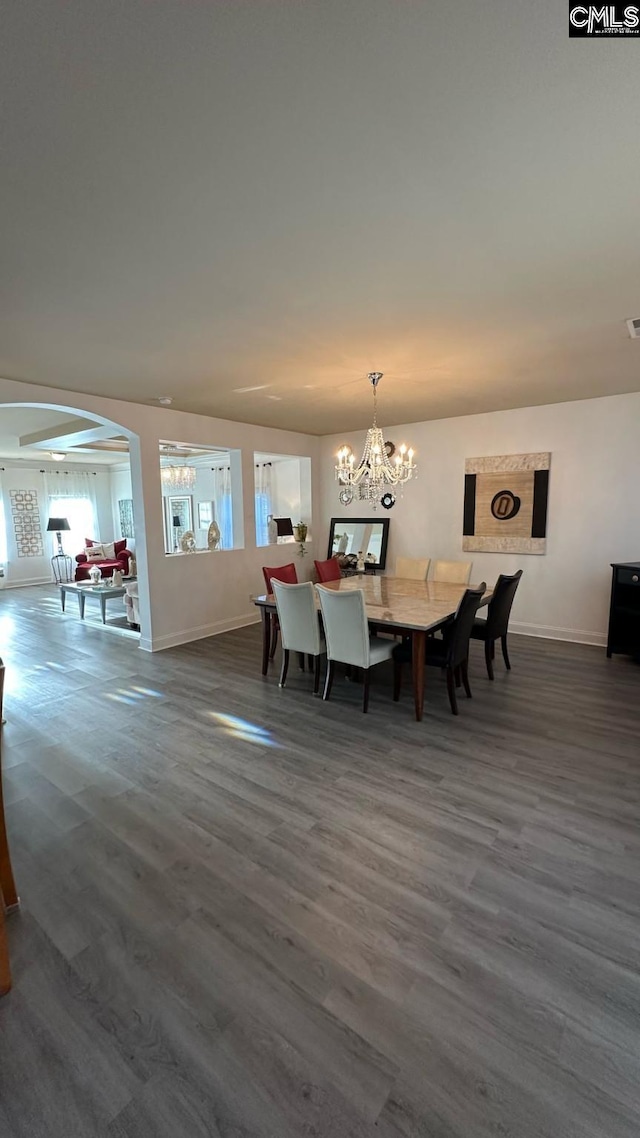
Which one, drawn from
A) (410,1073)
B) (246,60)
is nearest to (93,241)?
(246,60)

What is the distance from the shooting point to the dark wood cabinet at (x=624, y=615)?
4363 mm

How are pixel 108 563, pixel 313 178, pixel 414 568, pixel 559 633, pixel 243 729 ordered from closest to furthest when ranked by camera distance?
1. pixel 313 178
2. pixel 243 729
3. pixel 414 568
4. pixel 559 633
5. pixel 108 563

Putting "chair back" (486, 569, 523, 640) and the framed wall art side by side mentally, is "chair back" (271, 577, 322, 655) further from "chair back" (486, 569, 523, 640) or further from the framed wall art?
the framed wall art

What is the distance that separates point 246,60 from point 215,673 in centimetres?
395

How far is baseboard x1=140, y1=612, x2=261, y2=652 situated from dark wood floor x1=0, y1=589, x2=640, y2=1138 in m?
1.75

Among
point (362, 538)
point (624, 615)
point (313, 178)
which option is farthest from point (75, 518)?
point (624, 615)

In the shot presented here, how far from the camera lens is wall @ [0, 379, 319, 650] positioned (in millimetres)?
4473

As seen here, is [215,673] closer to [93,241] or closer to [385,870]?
[385,870]

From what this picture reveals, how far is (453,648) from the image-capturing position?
10.9 ft

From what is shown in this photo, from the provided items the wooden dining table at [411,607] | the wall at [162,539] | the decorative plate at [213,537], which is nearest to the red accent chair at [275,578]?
the wooden dining table at [411,607]

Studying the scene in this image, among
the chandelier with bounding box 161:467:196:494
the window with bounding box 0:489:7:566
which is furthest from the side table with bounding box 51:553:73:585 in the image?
the chandelier with bounding box 161:467:196:494

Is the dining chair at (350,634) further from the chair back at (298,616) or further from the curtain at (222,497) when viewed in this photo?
the curtain at (222,497)

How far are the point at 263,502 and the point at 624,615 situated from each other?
5.09m

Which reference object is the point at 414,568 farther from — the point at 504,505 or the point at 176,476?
the point at 176,476
